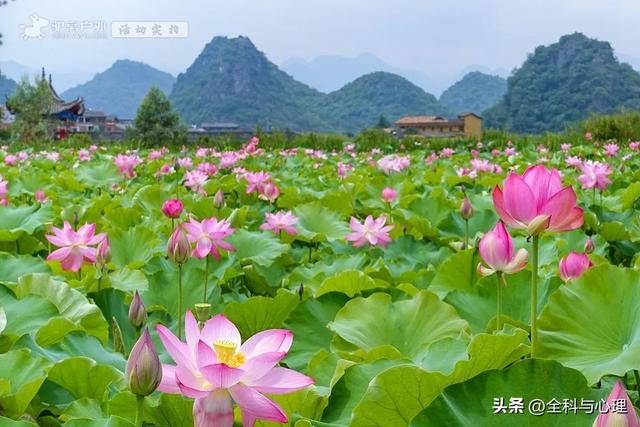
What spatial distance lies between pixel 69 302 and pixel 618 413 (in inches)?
34.3

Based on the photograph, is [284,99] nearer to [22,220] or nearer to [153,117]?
[153,117]

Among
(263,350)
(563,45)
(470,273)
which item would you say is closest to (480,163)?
(470,273)

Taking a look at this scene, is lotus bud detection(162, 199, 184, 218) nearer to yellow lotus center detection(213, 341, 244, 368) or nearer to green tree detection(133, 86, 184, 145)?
yellow lotus center detection(213, 341, 244, 368)

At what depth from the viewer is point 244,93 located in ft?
276

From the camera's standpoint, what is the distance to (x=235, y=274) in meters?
1.52

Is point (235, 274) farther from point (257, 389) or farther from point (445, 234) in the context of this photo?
point (257, 389)

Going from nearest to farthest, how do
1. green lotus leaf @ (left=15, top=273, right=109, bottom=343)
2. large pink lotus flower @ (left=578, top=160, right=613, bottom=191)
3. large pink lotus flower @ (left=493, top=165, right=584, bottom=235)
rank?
large pink lotus flower @ (left=493, top=165, right=584, bottom=235), green lotus leaf @ (left=15, top=273, right=109, bottom=343), large pink lotus flower @ (left=578, top=160, right=613, bottom=191)

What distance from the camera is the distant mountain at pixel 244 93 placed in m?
77.2

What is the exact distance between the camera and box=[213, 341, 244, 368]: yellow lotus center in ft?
1.96

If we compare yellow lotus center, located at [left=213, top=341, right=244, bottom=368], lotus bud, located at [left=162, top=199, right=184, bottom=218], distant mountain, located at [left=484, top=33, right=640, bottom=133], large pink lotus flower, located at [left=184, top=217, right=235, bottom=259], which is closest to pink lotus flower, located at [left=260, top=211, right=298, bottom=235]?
lotus bud, located at [left=162, top=199, right=184, bottom=218]

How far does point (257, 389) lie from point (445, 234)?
1608 mm

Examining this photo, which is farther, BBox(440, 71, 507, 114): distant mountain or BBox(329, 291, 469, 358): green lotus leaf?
BBox(440, 71, 507, 114): distant mountain

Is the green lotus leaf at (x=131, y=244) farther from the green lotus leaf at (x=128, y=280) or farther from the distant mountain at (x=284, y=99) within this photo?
the distant mountain at (x=284, y=99)

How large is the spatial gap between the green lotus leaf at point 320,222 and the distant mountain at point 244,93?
7093 centimetres
